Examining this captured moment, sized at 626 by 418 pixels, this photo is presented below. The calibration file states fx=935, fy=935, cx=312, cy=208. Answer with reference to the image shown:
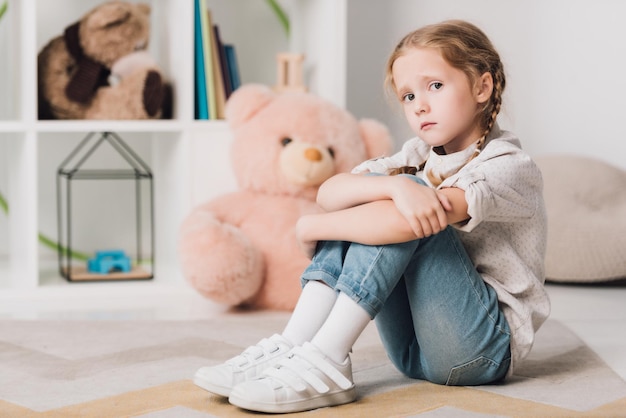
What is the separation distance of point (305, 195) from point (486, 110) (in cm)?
73

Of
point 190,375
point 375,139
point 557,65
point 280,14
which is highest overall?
point 280,14

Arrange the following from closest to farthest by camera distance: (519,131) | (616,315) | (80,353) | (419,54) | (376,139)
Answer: (419,54), (80,353), (616,315), (376,139), (519,131)

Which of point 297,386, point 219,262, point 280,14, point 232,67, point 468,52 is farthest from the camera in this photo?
point 280,14

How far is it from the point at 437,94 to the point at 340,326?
319mm

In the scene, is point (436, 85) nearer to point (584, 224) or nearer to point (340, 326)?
point (340, 326)

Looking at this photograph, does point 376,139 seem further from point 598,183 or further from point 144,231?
point 144,231

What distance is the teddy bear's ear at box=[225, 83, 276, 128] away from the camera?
6.25 feet

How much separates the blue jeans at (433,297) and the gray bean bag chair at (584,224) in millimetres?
928

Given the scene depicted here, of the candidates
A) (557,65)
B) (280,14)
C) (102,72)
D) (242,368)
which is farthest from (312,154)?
(557,65)

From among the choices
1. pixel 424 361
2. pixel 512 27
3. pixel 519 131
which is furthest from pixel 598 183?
pixel 424 361

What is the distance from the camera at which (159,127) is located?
76.7 inches

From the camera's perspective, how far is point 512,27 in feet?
8.23

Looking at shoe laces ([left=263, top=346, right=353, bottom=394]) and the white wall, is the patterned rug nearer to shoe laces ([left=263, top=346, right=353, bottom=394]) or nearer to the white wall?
shoe laces ([left=263, top=346, right=353, bottom=394])

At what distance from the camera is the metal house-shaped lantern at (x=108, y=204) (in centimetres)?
231
